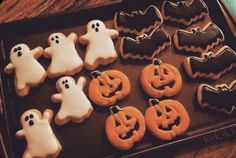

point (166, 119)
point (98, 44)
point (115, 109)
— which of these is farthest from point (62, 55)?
point (166, 119)

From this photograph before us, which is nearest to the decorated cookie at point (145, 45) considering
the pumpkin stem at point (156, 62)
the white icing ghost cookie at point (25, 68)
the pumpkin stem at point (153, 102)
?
the pumpkin stem at point (156, 62)

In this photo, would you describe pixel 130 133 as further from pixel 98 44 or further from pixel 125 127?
pixel 98 44

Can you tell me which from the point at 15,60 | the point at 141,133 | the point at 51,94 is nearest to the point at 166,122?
the point at 141,133

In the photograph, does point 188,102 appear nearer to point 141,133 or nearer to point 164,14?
point 141,133

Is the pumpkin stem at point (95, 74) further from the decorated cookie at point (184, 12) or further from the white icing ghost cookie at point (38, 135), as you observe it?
the decorated cookie at point (184, 12)

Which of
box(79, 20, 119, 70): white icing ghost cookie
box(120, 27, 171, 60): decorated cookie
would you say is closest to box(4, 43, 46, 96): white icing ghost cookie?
box(79, 20, 119, 70): white icing ghost cookie

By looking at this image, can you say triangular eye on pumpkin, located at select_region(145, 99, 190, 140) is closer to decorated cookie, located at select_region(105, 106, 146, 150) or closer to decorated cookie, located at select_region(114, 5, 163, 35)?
decorated cookie, located at select_region(105, 106, 146, 150)
